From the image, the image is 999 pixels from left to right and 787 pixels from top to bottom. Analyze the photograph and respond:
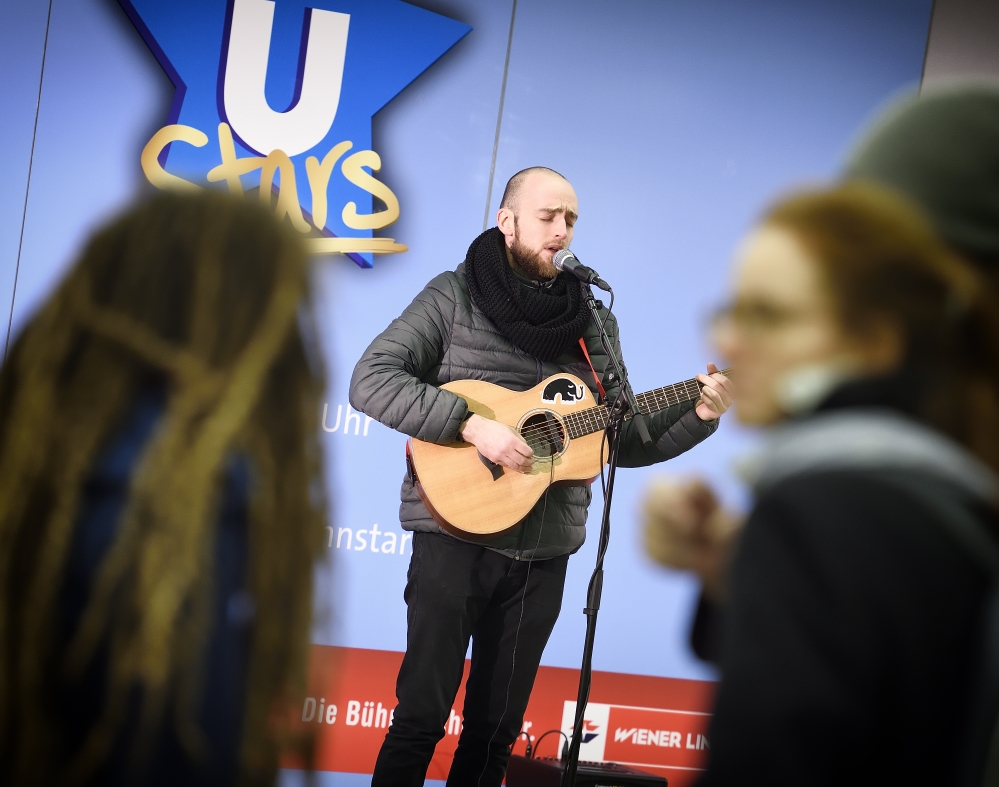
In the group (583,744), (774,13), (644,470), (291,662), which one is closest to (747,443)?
(644,470)

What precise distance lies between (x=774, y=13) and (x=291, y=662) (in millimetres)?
4245

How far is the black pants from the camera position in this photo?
2.86 meters

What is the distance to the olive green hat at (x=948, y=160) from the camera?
0.79 metres

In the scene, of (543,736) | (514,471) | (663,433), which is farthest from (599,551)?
(543,736)

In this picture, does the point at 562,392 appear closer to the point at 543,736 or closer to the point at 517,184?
the point at 517,184

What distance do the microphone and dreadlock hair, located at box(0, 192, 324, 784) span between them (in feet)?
6.45

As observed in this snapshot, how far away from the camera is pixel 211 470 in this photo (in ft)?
3.10

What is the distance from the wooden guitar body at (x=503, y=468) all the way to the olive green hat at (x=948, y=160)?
218 centimetres

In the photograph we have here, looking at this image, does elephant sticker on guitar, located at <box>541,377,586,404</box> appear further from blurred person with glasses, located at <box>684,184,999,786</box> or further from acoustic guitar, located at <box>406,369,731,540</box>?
blurred person with glasses, located at <box>684,184,999,786</box>

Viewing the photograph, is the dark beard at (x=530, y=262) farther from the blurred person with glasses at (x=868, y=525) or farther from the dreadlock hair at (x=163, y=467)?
the blurred person with glasses at (x=868, y=525)

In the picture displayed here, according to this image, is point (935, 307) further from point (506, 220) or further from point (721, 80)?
point (721, 80)

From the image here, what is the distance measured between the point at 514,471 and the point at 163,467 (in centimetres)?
213

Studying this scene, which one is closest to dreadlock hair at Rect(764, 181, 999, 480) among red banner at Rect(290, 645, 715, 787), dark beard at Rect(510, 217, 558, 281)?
dark beard at Rect(510, 217, 558, 281)

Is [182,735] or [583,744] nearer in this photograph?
[182,735]
